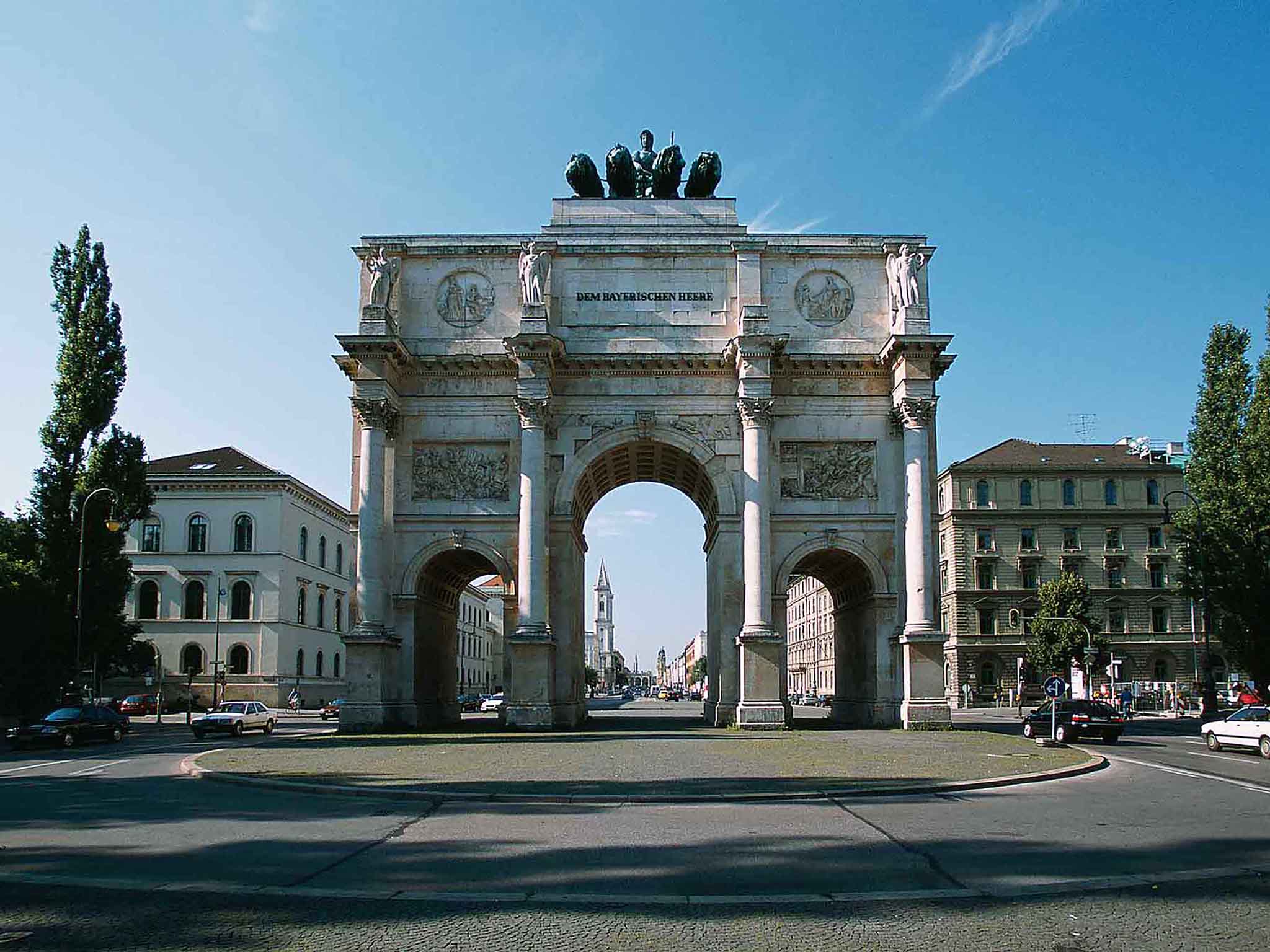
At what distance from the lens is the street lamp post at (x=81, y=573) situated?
3819 cm

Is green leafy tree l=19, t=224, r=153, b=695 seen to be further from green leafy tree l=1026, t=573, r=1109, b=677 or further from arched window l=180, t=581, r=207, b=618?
green leafy tree l=1026, t=573, r=1109, b=677

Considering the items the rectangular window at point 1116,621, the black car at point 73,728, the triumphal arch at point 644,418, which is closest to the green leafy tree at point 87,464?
the black car at point 73,728

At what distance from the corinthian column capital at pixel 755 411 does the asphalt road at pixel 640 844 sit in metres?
19.0

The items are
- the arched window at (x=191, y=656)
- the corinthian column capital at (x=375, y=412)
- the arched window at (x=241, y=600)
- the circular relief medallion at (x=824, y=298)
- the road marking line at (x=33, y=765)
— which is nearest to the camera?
the road marking line at (x=33, y=765)

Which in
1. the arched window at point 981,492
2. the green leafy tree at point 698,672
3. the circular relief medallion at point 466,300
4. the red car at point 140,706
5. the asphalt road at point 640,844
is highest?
the circular relief medallion at point 466,300

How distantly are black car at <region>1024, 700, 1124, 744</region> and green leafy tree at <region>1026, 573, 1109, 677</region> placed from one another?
30539 millimetres

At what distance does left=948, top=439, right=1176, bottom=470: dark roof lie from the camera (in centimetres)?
7806

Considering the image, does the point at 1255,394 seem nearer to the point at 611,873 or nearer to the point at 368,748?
the point at 368,748

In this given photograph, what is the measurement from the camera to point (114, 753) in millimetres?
29500

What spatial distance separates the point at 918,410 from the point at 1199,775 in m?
17.2

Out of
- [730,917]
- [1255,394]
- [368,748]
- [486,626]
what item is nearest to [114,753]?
[368,748]

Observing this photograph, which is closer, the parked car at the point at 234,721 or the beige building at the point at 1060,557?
the parked car at the point at 234,721

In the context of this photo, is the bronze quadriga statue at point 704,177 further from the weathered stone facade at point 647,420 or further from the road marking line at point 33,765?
the road marking line at point 33,765

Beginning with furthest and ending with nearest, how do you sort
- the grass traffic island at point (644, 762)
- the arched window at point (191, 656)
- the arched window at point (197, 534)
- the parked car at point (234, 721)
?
the arched window at point (197, 534), the arched window at point (191, 656), the parked car at point (234, 721), the grass traffic island at point (644, 762)
